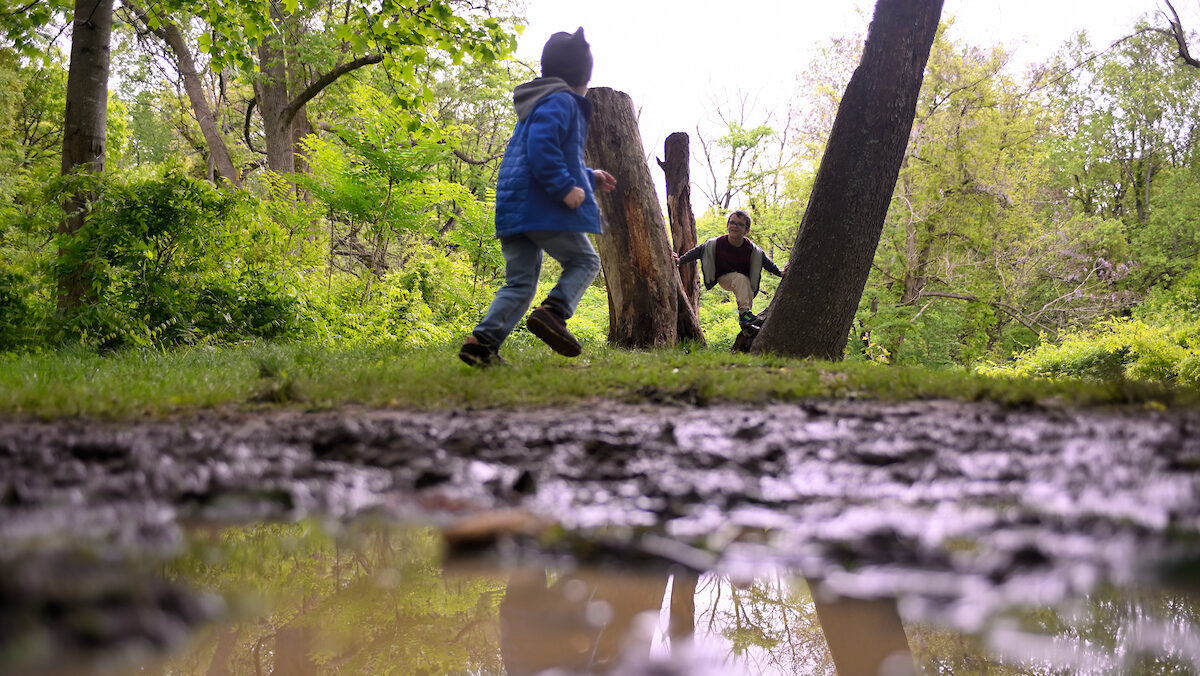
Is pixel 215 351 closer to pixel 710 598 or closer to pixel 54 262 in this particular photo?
pixel 54 262

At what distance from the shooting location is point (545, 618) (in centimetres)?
143

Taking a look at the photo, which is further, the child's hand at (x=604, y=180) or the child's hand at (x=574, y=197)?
the child's hand at (x=604, y=180)

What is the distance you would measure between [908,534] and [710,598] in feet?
1.61

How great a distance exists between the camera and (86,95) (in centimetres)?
793

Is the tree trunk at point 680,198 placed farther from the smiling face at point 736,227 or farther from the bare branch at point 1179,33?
the bare branch at point 1179,33

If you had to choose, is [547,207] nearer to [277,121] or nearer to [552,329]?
[552,329]

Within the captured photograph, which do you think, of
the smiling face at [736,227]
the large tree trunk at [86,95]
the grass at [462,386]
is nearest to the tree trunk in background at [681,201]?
the smiling face at [736,227]

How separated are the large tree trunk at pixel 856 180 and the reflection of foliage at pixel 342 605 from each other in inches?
212

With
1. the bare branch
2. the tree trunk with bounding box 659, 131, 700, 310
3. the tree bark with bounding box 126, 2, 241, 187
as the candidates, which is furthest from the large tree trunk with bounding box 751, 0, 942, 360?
the tree bark with bounding box 126, 2, 241, 187

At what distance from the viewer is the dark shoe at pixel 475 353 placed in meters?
4.57

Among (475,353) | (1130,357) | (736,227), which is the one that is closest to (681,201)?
(736,227)

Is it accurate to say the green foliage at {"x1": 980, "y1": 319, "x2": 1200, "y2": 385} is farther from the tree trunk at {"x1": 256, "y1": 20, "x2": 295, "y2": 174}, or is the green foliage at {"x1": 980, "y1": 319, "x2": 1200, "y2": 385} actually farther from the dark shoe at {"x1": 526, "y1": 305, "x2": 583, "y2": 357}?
the tree trunk at {"x1": 256, "y1": 20, "x2": 295, "y2": 174}

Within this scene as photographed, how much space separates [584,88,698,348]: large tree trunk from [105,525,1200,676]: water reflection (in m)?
6.54

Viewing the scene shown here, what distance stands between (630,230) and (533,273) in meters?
3.54
